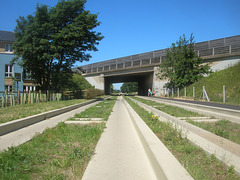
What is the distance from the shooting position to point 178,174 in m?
2.40

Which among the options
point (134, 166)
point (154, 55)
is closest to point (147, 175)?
point (134, 166)

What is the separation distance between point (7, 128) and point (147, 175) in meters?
5.00

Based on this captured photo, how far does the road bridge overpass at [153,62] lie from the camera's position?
1134 inches

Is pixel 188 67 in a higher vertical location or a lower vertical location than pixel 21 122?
higher

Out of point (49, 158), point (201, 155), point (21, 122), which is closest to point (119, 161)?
point (49, 158)

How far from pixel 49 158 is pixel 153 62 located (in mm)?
37261

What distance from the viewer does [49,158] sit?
348cm

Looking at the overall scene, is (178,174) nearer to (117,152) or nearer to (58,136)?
(117,152)

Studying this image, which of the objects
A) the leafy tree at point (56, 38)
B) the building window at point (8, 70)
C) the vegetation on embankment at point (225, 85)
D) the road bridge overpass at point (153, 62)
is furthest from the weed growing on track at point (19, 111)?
the building window at point (8, 70)

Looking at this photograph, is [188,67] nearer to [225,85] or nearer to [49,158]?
[225,85]

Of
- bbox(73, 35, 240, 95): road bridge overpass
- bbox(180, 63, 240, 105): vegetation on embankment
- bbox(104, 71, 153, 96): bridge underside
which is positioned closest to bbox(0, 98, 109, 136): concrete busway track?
bbox(180, 63, 240, 105): vegetation on embankment

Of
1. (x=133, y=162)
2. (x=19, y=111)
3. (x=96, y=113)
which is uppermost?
(x=19, y=111)

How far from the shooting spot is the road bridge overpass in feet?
94.5

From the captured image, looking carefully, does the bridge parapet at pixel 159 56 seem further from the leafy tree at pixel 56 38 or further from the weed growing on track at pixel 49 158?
the weed growing on track at pixel 49 158
